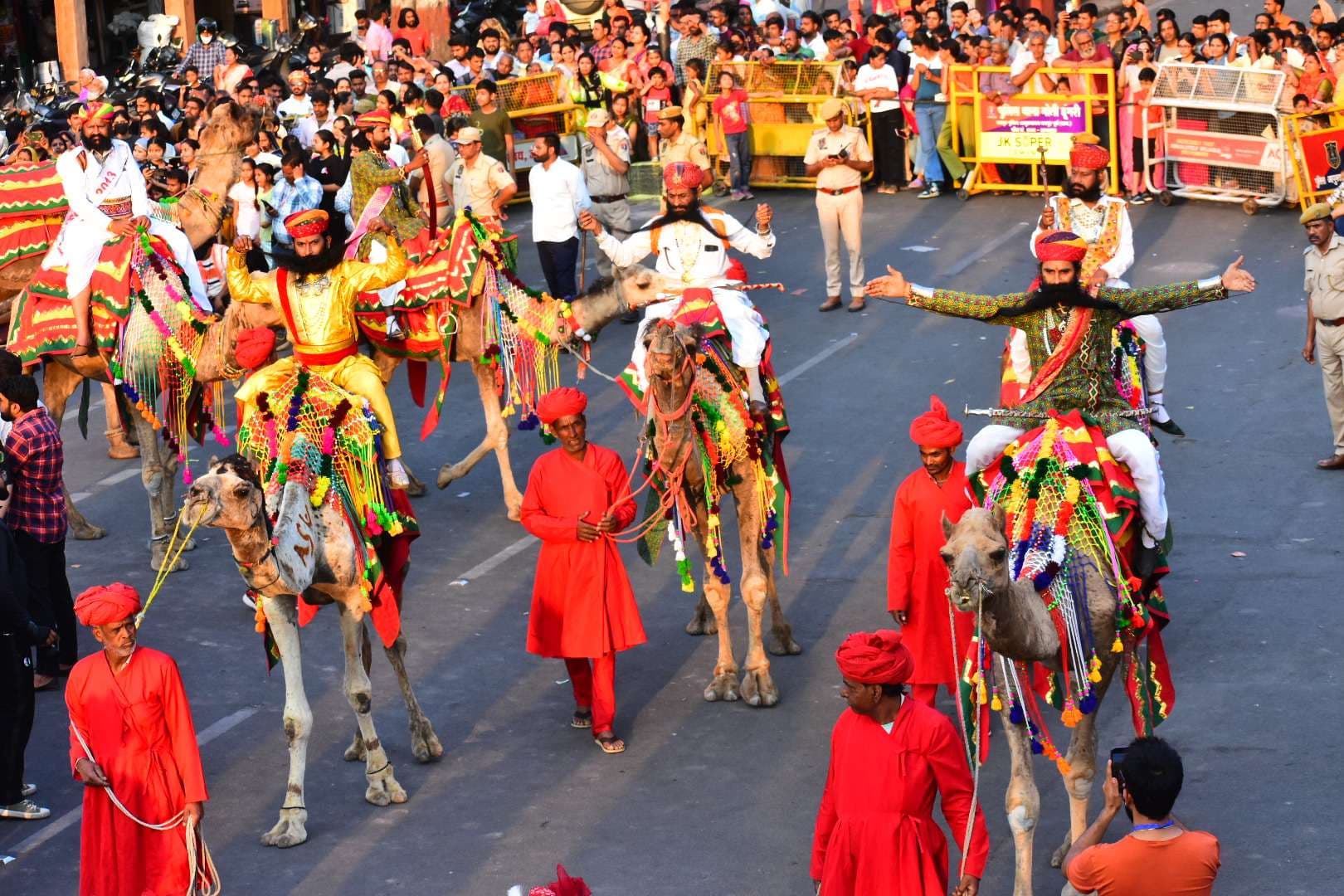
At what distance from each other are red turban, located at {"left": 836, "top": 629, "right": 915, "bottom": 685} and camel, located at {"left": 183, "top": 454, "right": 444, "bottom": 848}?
2.97m

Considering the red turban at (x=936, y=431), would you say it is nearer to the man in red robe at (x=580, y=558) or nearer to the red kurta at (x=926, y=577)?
the red kurta at (x=926, y=577)

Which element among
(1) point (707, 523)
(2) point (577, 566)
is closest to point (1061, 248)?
(1) point (707, 523)

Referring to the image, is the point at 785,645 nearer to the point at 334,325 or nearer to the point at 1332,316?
the point at 334,325

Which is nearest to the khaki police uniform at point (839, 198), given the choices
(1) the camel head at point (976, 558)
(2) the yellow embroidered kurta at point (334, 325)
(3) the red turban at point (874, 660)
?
(2) the yellow embroidered kurta at point (334, 325)

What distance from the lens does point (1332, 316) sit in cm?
1391

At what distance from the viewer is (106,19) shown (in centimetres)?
3303

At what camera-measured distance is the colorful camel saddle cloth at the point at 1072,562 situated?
8.45 m

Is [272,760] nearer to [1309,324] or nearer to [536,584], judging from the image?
[536,584]

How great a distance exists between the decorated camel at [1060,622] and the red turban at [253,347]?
4132 millimetres

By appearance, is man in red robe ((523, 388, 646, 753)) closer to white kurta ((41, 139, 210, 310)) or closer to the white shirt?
white kurta ((41, 139, 210, 310))

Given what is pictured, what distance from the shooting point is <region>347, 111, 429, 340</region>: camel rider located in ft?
50.7

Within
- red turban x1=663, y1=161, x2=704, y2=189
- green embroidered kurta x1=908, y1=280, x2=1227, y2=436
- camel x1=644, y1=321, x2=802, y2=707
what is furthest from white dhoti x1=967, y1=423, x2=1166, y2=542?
red turban x1=663, y1=161, x2=704, y2=189

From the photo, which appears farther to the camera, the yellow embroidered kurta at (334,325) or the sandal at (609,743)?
the yellow embroidered kurta at (334,325)

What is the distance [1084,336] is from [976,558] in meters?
2.37
